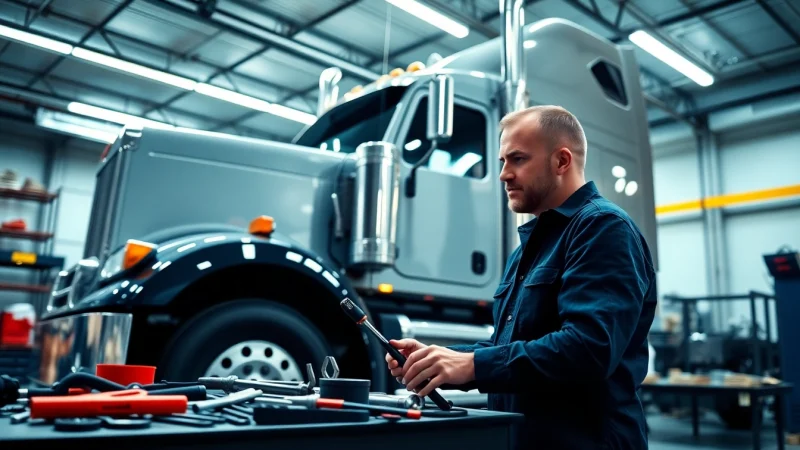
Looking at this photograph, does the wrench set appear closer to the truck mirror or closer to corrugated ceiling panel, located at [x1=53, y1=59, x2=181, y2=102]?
the truck mirror

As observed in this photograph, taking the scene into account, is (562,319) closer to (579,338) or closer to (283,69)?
(579,338)

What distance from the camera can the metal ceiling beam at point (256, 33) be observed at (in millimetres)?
9102

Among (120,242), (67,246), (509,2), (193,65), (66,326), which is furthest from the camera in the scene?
(67,246)

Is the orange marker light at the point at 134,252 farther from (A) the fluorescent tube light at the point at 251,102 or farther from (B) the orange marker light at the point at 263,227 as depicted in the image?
(A) the fluorescent tube light at the point at 251,102

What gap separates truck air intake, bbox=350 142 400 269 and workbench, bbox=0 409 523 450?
2.22m

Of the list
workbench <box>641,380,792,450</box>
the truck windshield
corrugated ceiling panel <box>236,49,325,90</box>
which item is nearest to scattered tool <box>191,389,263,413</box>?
the truck windshield

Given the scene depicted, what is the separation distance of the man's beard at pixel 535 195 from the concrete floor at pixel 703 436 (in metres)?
4.83

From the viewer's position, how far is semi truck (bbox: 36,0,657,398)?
8.89 feet

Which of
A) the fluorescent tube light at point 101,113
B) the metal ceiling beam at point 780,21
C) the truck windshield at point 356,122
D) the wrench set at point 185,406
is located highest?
the metal ceiling beam at point 780,21

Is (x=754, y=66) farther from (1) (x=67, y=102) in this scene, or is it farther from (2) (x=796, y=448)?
(1) (x=67, y=102)

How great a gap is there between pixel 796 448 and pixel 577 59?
4.23 m

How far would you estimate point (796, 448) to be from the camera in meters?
6.07

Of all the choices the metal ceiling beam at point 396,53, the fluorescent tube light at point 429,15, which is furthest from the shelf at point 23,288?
the fluorescent tube light at point 429,15

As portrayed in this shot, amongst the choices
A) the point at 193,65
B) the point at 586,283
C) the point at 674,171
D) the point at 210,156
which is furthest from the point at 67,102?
the point at 586,283
